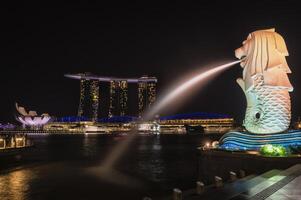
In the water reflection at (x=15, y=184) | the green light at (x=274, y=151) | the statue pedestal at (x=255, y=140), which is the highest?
the statue pedestal at (x=255, y=140)

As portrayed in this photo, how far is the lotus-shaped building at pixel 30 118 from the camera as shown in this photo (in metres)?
155

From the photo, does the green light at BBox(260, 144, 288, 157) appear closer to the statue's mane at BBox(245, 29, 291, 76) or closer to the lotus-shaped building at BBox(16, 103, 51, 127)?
the statue's mane at BBox(245, 29, 291, 76)

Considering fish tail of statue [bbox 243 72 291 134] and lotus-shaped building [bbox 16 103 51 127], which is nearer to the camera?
fish tail of statue [bbox 243 72 291 134]

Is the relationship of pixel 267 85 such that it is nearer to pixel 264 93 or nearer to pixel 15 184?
pixel 264 93

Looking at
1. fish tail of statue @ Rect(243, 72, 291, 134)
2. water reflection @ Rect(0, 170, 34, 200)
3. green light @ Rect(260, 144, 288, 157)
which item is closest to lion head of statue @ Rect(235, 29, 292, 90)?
fish tail of statue @ Rect(243, 72, 291, 134)

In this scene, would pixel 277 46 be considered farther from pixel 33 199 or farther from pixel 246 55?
pixel 33 199

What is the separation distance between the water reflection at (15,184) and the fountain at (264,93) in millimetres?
11638

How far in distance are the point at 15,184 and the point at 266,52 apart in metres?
16.0

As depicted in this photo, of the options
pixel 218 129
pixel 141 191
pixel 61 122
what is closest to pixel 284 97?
pixel 141 191

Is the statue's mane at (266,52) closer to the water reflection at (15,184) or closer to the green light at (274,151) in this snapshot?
the green light at (274,151)

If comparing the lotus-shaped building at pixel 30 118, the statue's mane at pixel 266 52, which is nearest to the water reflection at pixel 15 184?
the statue's mane at pixel 266 52

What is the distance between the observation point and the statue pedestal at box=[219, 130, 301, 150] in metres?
23.0

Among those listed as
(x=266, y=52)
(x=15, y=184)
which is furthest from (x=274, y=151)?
(x=15, y=184)

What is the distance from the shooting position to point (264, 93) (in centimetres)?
2491
